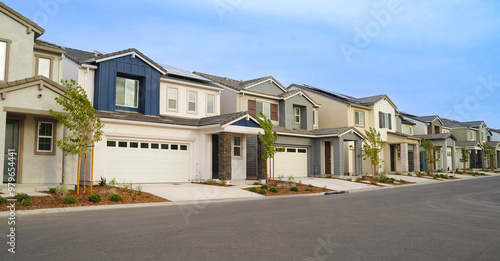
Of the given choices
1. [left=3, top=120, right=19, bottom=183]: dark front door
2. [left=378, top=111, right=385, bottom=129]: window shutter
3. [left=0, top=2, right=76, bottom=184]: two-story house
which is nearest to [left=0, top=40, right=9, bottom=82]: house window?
[left=0, top=2, right=76, bottom=184]: two-story house

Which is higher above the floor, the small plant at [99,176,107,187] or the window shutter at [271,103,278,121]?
the window shutter at [271,103,278,121]

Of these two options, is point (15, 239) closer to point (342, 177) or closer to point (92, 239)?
point (92, 239)

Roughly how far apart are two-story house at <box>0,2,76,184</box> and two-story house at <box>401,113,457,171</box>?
1632 inches

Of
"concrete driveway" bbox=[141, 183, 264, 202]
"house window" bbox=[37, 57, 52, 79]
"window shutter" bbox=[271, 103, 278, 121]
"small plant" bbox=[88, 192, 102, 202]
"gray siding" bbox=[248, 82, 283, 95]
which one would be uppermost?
"gray siding" bbox=[248, 82, 283, 95]

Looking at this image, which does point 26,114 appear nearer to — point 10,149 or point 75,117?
point 10,149

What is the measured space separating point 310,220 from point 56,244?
629 cm

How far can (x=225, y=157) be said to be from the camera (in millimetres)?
22953

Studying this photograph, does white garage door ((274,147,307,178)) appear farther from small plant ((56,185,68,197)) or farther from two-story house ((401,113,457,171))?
two-story house ((401,113,457,171))

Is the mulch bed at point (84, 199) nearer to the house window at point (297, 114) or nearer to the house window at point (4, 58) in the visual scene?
the house window at point (4, 58)

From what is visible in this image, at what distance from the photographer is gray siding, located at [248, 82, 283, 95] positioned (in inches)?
1192

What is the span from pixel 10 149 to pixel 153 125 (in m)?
7.40

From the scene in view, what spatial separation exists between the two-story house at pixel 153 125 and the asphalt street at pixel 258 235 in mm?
8436

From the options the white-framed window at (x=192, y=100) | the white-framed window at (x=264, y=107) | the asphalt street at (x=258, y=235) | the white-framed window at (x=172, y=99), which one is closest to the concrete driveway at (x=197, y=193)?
the asphalt street at (x=258, y=235)

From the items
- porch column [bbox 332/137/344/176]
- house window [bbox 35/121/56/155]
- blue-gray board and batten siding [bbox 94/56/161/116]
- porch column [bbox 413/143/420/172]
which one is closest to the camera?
house window [bbox 35/121/56/155]
